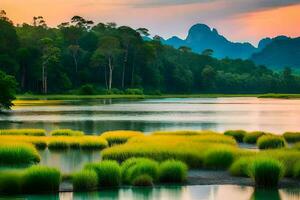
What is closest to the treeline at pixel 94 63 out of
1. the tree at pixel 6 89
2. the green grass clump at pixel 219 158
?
the tree at pixel 6 89

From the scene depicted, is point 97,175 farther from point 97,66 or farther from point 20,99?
point 97,66

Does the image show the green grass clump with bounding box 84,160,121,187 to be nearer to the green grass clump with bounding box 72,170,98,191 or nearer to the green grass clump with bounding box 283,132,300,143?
the green grass clump with bounding box 72,170,98,191

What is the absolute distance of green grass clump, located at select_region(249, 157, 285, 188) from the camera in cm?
2402

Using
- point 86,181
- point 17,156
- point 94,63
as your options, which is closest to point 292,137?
point 17,156

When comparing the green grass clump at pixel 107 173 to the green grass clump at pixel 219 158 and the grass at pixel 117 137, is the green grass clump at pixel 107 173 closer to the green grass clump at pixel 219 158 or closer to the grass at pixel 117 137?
the green grass clump at pixel 219 158

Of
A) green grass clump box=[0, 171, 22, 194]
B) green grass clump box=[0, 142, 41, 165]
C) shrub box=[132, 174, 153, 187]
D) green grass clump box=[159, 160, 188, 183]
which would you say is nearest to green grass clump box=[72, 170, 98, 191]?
shrub box=[132, 174, 153, 187]

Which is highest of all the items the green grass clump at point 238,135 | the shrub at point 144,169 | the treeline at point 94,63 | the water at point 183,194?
the treeline at point 94,63

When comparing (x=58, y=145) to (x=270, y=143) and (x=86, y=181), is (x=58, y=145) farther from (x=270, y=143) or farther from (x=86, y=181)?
(x=86, y=181)

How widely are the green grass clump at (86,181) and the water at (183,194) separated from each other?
0.53 metres

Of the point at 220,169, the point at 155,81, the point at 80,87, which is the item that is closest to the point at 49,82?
the point at 80,87

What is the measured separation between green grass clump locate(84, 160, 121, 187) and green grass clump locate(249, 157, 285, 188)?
5.49 m

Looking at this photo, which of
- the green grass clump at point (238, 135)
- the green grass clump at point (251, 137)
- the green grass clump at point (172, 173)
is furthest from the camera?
the green grass clump at point (238, 135)

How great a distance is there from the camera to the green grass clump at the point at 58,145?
1518 inches

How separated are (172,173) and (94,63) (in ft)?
396
